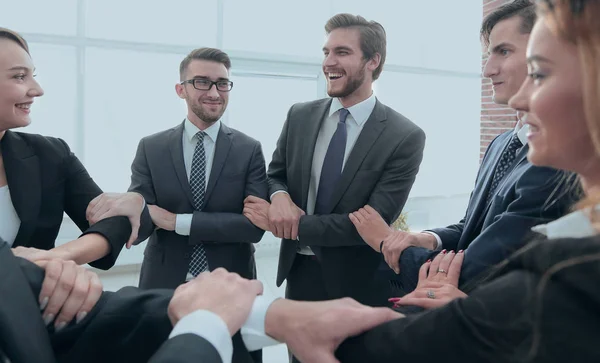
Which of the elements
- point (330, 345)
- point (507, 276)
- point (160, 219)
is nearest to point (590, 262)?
point (507, 276)

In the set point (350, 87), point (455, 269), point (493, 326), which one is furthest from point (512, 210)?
point (350, 87)

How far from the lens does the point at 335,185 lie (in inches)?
111

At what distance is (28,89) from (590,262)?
2.31 meters

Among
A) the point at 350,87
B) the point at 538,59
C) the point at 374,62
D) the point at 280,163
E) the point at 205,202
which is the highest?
the point at 374,62

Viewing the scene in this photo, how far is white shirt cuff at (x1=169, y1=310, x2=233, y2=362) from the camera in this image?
106cm

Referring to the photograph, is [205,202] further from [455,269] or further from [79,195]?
[455,269]

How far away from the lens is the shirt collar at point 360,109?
9.77ft

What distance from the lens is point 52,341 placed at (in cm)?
126

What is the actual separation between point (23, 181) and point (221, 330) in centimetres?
134

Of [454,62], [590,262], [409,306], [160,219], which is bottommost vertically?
[409,306]

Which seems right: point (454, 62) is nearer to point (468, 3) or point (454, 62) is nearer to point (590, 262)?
point (468, 3)

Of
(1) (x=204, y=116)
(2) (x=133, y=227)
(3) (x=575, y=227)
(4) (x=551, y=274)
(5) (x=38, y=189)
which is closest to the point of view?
(4) (x=551, y=274)

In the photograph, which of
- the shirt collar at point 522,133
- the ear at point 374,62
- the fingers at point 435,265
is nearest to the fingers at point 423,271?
the fingers at point 435,265

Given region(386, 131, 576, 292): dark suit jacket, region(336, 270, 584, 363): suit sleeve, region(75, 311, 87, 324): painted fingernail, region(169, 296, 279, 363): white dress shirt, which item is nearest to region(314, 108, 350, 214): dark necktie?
region(386, 131, 576, 292): dark suit jacket
